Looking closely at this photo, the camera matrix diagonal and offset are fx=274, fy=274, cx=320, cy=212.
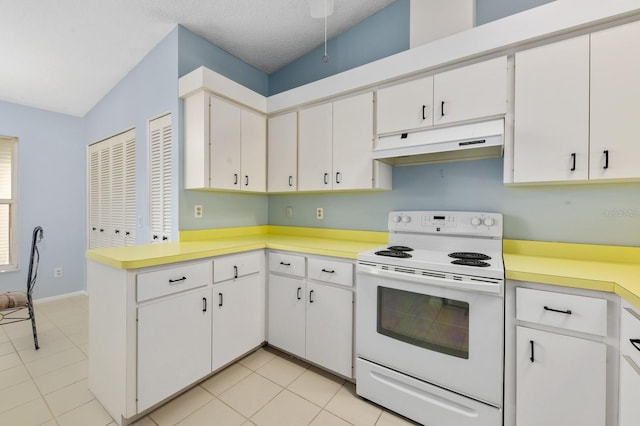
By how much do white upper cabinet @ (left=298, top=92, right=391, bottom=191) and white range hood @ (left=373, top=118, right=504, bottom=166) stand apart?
0.49 ft

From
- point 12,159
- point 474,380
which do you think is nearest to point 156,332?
point 474,380

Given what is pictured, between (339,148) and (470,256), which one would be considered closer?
(470,256)

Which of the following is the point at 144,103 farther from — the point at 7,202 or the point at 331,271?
the point at 331,271

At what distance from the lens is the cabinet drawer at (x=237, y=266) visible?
1.99 metres

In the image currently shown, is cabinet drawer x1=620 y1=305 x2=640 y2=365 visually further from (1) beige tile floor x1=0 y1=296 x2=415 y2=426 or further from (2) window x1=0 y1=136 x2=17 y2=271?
(2) window x1=0 y1=136 x2=17 y2=271

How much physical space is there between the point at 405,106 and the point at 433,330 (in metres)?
1.55

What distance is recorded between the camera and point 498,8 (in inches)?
78.7

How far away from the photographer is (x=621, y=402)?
114 centimetres

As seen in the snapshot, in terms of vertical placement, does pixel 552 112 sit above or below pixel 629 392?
above

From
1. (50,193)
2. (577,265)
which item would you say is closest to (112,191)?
(50,193)

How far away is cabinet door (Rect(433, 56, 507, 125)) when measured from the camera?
1.73 metres

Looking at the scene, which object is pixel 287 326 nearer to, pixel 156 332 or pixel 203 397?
pixel 203 397

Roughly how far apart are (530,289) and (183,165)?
2.60 m

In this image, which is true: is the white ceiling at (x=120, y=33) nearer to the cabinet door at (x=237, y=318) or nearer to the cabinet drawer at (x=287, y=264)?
the cabinet drawer at (x=287, y=264)
